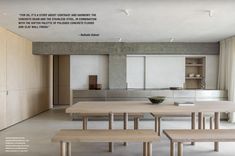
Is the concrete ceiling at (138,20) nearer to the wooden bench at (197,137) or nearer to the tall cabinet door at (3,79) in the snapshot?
the tall cabinet door at (3,79)

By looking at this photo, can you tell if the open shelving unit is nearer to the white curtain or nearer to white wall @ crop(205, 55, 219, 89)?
white wall @ crop(205, 55, 219, 89)

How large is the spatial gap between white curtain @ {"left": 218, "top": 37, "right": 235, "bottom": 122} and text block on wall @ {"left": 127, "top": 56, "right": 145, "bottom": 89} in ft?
7.53

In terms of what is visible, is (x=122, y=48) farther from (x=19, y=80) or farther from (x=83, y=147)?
(x=83, y=147)

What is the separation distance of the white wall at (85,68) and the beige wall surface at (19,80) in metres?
1.20

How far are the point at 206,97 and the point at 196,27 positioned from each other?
253 cm

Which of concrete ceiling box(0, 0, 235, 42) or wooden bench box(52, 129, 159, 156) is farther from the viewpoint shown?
→ concrete ceiling box(0, 0, 235, 42)

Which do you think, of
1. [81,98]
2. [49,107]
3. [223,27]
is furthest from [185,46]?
[49,107]

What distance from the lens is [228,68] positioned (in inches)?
315

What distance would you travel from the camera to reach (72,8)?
4633mm

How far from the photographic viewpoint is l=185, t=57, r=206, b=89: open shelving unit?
921 cm

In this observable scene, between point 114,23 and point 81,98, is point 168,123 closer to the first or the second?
point 81,98

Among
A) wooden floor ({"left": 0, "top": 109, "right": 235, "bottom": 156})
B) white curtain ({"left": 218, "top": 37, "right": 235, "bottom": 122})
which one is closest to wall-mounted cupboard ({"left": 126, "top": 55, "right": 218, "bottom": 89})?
white curtain ({"left": 218, "top": 37, "right": 235, "bottom": 122})

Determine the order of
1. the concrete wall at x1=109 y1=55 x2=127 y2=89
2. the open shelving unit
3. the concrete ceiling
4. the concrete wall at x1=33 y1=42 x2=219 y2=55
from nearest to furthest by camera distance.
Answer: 1. the concrete ceiling
2. the concrete wall at x1=33 y1=42 x2=219 y2=55
3. the concrete wall at x1=109 y1=55 x2=127 y2=89
4. the open shelving unit

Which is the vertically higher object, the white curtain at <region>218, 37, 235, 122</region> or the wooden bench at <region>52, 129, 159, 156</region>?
the white curtain at <region>218, 37, 235, 122</region>
